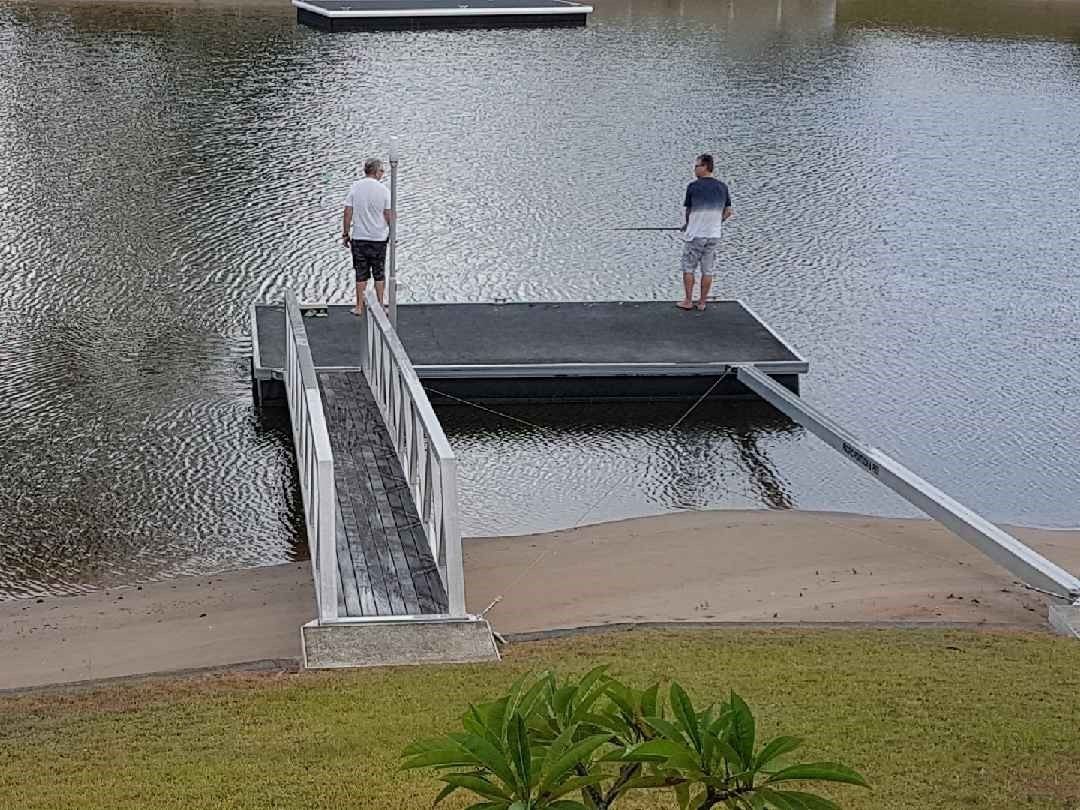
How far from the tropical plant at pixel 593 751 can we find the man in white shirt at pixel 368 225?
36.2ft

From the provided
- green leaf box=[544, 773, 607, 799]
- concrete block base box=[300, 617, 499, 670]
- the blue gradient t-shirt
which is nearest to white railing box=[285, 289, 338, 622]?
A: concrete block base box=[300, 617, 499, 670]

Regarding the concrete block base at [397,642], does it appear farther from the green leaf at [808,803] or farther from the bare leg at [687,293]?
the bare leg at [687,293]

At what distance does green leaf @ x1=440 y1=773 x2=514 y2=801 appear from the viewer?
3.09 metres

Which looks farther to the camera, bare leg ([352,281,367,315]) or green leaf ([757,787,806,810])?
bare leg ([352,281,367,315])

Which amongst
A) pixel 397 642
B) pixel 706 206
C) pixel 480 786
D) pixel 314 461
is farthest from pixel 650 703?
pixel 706 206

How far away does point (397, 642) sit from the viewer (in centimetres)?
849

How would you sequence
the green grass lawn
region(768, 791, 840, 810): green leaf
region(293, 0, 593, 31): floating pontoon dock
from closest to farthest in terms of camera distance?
1. region(768, 791, 840, 810): green leaf
2. the green grass lawn
3. region(293, 0, 593, 31): floating pontoon dock

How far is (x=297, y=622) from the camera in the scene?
9867mm

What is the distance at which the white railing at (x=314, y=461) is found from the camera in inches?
345

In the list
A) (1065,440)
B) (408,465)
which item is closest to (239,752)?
(408,465)

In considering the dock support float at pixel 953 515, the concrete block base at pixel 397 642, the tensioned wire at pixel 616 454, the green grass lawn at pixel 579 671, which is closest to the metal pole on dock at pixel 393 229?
the tensioned wire at pixel 616 454

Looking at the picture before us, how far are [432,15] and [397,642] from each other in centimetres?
673

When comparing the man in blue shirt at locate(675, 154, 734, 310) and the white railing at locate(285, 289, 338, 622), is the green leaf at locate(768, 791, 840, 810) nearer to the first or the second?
the white railing at locate(285, 289, 338, 622)

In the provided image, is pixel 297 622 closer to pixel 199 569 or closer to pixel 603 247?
pixel 199 569
